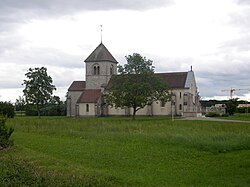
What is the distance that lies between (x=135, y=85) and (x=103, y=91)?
1185 inches

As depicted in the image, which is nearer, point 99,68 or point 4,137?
point 4,137

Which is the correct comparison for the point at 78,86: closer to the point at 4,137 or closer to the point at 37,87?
the point at 37,87

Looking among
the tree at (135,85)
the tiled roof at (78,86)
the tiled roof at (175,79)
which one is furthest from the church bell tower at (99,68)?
the tree at (135,85)

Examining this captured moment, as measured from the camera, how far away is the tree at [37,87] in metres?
91.4

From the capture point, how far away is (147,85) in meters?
62.8

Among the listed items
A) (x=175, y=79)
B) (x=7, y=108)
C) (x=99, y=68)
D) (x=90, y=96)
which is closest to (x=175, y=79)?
(x=175, y=79)

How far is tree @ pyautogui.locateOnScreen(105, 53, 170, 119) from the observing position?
62656 millimetres

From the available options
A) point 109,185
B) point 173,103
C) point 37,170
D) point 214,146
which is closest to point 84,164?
point 37,170

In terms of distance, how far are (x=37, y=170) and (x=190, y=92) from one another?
77194 mm

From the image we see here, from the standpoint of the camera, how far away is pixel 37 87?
92062mm

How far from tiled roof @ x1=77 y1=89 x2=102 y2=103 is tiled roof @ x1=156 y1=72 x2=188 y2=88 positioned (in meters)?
13.5

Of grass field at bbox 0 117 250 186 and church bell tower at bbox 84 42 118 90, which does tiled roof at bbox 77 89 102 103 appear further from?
grass field at bbox 0 117 250 186

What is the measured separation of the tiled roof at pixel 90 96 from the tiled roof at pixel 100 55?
6967 mm

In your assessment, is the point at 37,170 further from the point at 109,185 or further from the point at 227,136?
the point at 227,136
